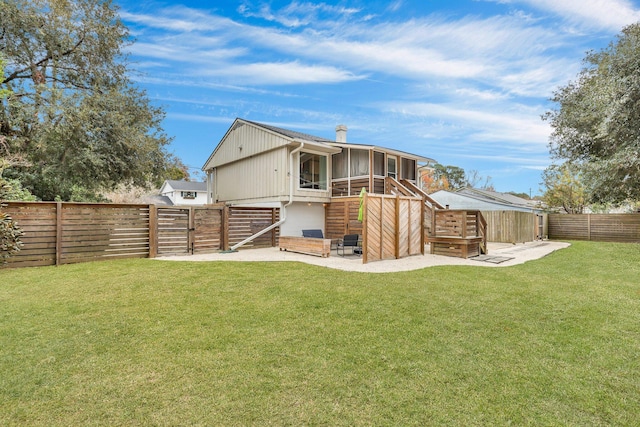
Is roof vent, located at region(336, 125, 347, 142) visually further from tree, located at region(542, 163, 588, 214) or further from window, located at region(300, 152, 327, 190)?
tree, located at region(542, 163, 588, 214)

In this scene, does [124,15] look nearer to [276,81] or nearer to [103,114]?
[103,114]

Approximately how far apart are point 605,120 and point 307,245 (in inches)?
494

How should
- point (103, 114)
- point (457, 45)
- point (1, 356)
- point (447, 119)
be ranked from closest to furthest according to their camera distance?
point (1, 356)
point (457, 45)
point (103, 114)
point (447, 119)

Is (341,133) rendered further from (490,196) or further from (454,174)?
(454,174)

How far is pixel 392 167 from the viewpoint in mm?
17516

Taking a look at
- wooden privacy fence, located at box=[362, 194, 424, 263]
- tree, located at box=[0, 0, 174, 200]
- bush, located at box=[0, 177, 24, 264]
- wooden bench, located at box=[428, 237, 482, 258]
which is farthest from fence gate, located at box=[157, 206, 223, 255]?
wooden bench, located at box=[428, 237, 482, 258]

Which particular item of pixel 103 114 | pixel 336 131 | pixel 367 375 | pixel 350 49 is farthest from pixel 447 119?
pixel 367 375

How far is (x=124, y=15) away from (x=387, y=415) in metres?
20.0

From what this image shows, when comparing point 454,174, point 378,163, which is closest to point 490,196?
point 378,163

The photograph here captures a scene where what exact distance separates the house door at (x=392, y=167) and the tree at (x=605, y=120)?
8581 mm

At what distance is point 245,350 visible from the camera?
3393 mm

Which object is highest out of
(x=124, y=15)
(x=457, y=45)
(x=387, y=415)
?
(x=124, y=15)

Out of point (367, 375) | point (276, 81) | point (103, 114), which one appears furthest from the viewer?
point (276, 81)

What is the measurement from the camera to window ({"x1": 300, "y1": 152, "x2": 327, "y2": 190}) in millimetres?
15023
